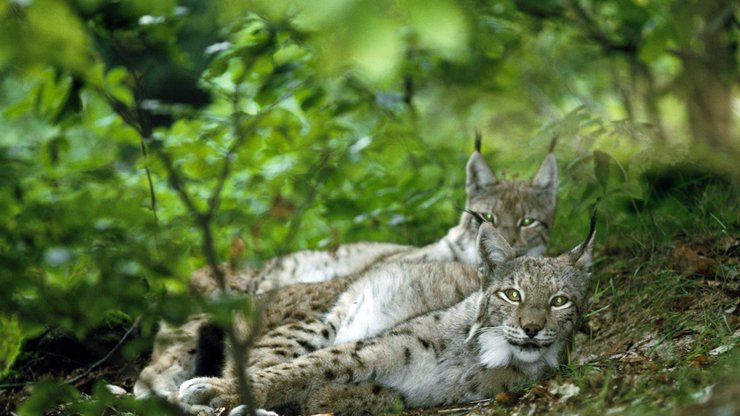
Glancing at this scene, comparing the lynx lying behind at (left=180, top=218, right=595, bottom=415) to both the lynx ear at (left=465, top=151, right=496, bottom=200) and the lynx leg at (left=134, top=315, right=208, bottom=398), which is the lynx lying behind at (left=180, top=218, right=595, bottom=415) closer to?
the lynx leg at (left=134, top=315, right=208, bottom=398)

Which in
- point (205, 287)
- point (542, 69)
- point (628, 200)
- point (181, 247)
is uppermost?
point (181, 247)

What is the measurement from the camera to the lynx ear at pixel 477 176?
6371 millimetres

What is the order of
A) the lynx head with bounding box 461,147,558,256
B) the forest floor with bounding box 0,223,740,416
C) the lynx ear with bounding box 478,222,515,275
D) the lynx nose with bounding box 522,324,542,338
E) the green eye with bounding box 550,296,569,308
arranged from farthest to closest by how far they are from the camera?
the lynx head with bounding box 461,147,558,256, the lynx ear with bounding box 478,222,515,275, the green eye with bounding box 550,296,569,308, the lynx nose with bounding box 522,324,542,338, the forest floor with bounding box 0,223,740,416

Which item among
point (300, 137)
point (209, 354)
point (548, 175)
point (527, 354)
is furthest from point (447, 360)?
point (300, 137)

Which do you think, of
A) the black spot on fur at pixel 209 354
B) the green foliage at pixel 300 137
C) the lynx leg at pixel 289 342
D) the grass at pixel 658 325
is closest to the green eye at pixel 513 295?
the grass at pixel 658 325

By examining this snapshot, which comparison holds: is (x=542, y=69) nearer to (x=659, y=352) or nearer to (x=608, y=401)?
(x=659, y=352)

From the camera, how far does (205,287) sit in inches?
231

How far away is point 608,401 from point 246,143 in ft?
9.68

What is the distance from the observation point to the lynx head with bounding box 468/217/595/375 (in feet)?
13.6

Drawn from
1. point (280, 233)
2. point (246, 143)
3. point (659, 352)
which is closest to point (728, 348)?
point (659, 352)

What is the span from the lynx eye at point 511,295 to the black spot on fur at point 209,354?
63.5 inches

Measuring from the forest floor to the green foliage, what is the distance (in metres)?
0.16

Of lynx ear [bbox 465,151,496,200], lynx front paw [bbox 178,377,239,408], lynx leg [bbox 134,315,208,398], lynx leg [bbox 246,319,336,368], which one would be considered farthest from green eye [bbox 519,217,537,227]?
lynx front paw [bbox 178,377,239,408]

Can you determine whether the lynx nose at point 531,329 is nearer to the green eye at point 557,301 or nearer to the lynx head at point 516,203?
the green eye at point 557,301
